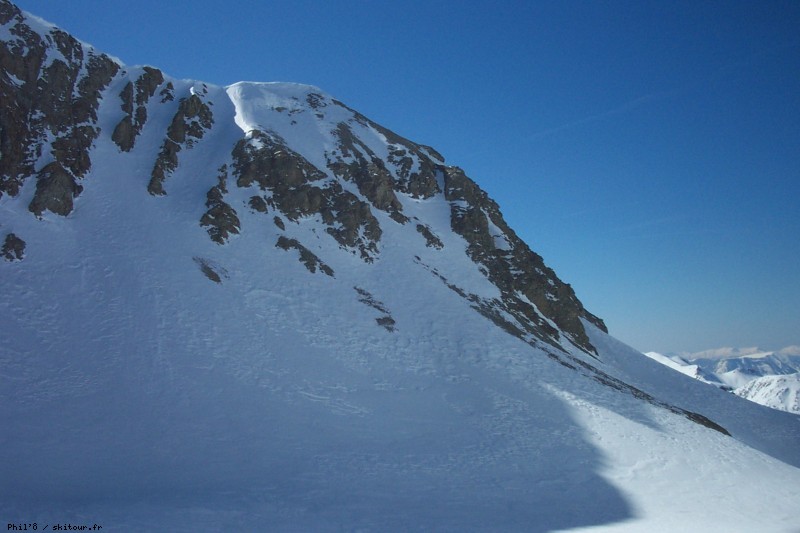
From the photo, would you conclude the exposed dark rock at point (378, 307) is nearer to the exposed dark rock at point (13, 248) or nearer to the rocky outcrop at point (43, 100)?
the exposed dark rock at point (13, 248)

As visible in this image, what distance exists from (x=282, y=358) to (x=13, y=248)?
17.2m

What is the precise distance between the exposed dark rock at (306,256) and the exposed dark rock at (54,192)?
591 inches

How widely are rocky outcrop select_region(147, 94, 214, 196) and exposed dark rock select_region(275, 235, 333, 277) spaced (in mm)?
11363

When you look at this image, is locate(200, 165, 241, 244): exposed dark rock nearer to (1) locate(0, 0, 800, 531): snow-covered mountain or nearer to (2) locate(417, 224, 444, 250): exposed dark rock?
(1) locate(0, 0, 800, 531): snow-covered mountain

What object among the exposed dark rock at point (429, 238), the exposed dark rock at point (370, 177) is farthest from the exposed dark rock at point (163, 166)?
the exposed dark rock at point (429, 238)

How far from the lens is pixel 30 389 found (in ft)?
63.7

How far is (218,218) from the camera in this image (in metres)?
38.8

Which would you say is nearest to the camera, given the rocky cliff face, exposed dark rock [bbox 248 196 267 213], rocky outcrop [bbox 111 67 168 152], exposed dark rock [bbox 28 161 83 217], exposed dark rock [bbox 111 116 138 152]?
exposed dark rock [bbox 28 161 83 217]

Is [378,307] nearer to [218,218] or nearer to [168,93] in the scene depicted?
[218,218]

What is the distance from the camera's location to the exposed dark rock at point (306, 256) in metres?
38.9

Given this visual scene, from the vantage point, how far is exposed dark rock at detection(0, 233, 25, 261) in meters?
27.1

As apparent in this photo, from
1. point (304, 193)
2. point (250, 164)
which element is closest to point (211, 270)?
point (304, 193)

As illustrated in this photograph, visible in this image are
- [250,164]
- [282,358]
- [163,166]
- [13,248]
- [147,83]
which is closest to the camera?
[282,358]

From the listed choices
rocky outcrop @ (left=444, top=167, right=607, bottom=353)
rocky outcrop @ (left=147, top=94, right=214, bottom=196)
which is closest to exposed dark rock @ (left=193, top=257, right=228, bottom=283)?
rocky outcrop @ (left=147, top=94, right=214, bottom=196)
